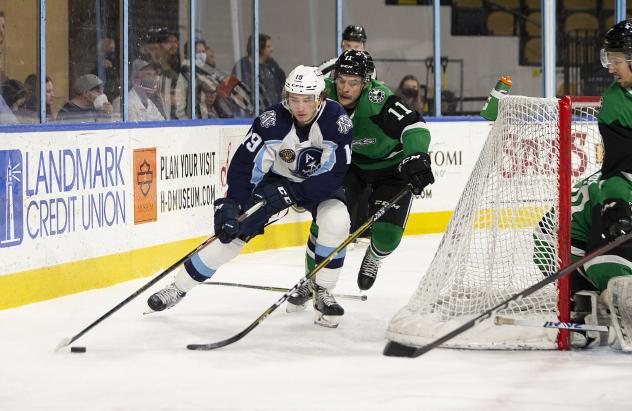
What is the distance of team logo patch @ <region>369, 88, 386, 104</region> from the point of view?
5.16 metres

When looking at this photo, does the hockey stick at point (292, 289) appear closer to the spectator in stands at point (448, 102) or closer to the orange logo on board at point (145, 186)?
the orange logo on board at point (145, 186)

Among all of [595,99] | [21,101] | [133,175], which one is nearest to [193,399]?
[595,99]

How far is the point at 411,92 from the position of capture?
358 inches

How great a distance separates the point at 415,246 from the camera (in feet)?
25.8

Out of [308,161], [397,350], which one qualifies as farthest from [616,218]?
[308,161]

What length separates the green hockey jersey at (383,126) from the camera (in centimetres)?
503

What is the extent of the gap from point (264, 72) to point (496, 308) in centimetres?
453

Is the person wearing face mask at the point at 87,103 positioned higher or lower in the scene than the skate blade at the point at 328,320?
higher

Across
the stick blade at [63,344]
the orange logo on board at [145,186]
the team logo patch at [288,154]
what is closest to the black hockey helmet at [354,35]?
the orange logo on board at [145,186]

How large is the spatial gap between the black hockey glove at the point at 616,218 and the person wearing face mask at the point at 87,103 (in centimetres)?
277

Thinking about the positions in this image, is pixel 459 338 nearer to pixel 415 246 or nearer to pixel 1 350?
pixel 1 350

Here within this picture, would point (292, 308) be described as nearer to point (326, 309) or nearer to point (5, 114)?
point (326, 309)

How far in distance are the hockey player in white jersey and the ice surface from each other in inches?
9.6

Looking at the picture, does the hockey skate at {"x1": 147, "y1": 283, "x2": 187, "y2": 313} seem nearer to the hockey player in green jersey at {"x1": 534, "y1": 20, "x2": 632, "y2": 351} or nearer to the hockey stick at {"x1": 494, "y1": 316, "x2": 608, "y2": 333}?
the hockey stick at {"x1": 494, "y1": 316, "x2": 608, "y2": 333}
